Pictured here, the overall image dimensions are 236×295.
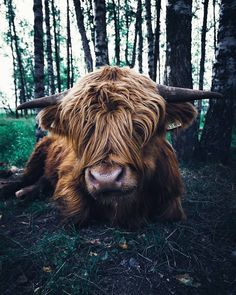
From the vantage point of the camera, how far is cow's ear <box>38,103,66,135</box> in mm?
2615

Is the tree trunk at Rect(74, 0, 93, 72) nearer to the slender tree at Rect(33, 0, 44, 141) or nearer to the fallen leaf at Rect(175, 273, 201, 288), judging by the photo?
the slender tree at Rect(33, 0, 44, 141)

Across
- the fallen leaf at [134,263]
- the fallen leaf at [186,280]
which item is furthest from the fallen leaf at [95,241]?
the fallen leaf at [186,280]

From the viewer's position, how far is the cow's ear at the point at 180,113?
2549 mm

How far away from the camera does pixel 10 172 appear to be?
4801 mm

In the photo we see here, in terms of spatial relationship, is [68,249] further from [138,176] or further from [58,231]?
[138,176]

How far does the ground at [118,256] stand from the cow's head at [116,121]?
1.87 feet

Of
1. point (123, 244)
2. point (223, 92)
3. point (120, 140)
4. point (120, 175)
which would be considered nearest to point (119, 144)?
point (120, 140)

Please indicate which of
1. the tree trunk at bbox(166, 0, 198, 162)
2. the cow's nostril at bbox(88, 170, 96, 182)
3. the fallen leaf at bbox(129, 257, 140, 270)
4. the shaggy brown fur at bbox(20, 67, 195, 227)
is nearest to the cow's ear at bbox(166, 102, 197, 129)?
the shaggy brown fur at bbox(20, 67, 195, 227)

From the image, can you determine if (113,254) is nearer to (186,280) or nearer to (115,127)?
(186,280)

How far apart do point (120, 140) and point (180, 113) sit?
0.89 m

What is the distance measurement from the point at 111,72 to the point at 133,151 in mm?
946

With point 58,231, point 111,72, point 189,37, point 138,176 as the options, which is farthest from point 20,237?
point 189,37

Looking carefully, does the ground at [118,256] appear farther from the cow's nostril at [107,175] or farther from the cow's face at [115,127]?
the cow's nostril at [107,175]

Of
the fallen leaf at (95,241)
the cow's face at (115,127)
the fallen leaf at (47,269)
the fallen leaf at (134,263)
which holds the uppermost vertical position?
the cow's face at (115,127)
